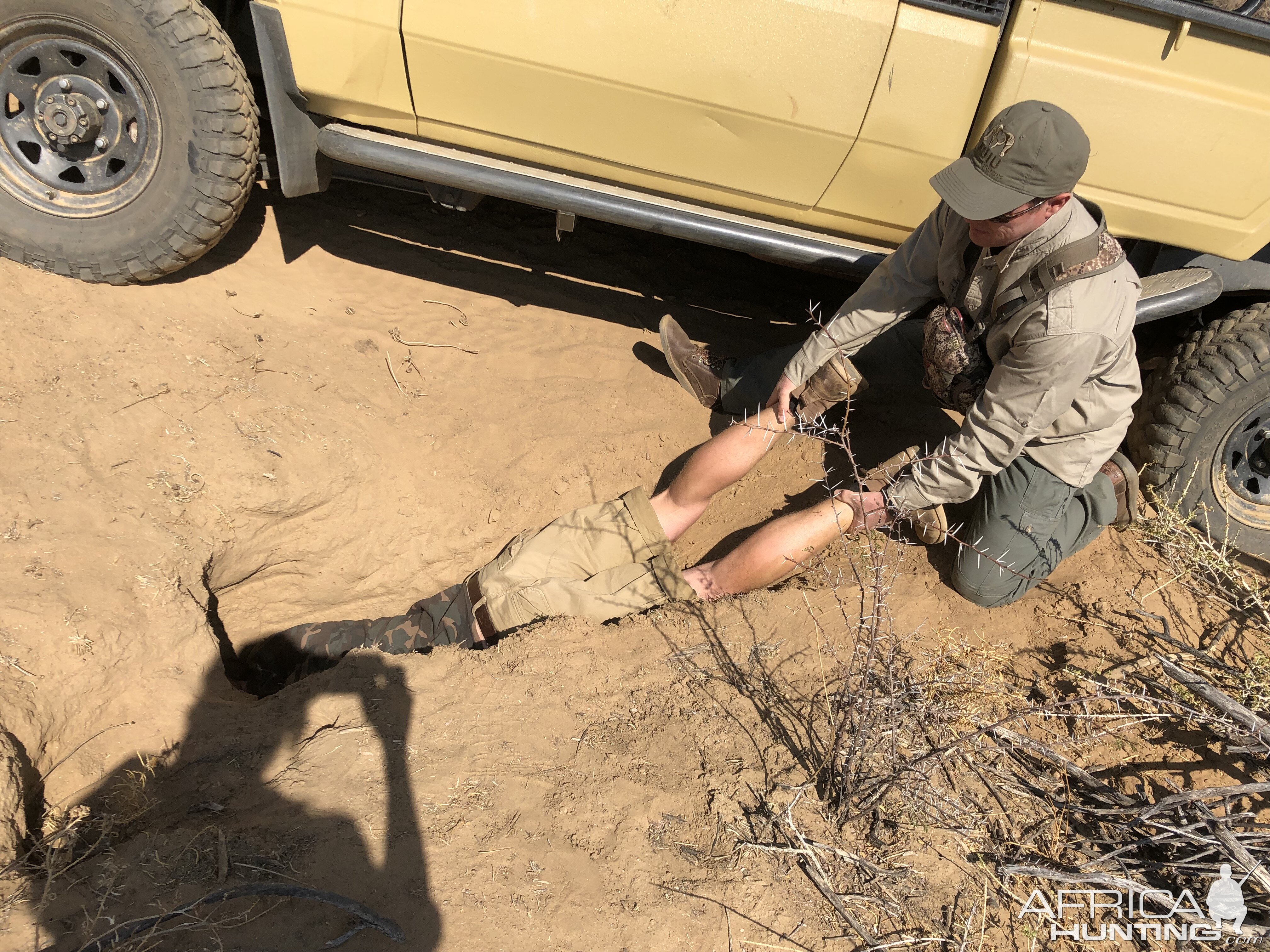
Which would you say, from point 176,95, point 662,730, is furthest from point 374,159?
point 662,730

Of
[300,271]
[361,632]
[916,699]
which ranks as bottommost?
[361,632]

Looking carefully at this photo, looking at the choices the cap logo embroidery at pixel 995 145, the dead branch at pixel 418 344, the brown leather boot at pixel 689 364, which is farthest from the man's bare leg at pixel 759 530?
the dead branch at pixel 418 344

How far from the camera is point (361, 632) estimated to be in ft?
10.8

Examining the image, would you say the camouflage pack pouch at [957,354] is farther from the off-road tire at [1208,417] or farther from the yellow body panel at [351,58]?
the yellow body panel at [351,58]

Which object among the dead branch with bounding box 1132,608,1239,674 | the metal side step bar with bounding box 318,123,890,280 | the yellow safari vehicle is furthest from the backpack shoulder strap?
the dead branch with bounding box 1132,608,1239,674

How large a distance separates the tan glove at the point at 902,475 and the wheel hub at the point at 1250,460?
1467 mm

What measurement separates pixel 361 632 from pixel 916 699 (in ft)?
7.17

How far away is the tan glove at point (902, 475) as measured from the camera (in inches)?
115

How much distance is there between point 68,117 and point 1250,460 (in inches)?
200

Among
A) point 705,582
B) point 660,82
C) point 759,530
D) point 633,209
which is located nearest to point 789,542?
point 759,530

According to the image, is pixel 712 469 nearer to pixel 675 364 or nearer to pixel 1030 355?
pixel 675 364

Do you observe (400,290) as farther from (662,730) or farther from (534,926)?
(534,926)

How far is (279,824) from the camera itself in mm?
2168

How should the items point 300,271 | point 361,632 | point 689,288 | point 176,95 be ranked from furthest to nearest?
point 689,288 < point 300,271 < point 361,632 < point 176,95
